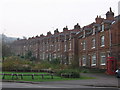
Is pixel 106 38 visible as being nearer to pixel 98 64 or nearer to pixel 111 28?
pixel 111 28

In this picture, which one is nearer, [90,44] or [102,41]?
[102,41]

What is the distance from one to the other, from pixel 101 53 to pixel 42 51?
36995 millimetres

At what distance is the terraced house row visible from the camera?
39000 millimetres

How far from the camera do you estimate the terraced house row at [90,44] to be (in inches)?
1535

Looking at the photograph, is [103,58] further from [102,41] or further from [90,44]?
[90,44]

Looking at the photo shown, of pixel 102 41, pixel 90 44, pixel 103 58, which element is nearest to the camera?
pixel 103 58

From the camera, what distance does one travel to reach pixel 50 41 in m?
71.6

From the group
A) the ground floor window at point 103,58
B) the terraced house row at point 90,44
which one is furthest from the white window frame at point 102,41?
the ground floor window at point 103,58

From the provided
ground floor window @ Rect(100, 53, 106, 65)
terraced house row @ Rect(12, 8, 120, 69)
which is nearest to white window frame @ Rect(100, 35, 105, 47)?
terraced house row @ Rect(12, 8, 120, 69)

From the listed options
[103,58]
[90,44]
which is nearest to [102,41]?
[103,58]

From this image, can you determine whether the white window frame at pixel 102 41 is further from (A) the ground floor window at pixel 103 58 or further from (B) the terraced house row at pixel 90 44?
(A) the ground floor window at pixel 103 58

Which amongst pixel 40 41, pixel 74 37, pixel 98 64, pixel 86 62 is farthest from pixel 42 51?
pixel 98 64

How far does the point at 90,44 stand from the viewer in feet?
154

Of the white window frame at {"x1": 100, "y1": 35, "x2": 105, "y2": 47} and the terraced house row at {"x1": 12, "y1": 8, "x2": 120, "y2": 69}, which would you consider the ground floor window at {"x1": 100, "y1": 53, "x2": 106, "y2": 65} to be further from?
the white window frame at {"x1": 100, "y1": 35, "x2": 105, "y2": 47}
